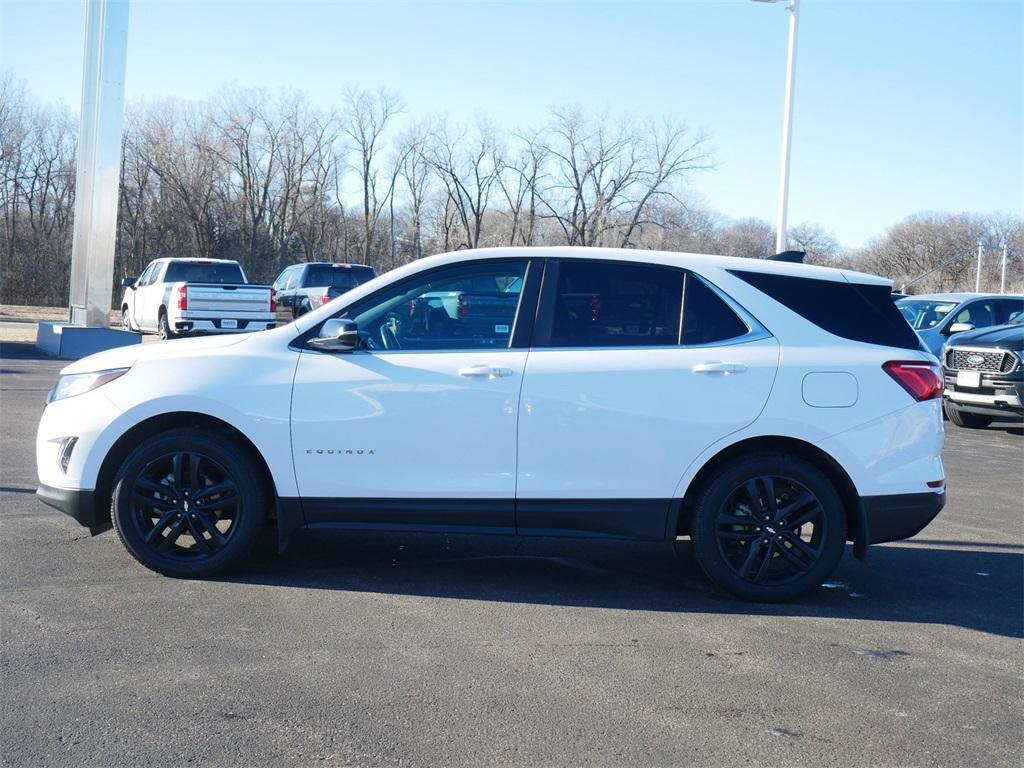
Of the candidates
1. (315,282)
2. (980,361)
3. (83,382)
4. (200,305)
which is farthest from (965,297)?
(83,382)

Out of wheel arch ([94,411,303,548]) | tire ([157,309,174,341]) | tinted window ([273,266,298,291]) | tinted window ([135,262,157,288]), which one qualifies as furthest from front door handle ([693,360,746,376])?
tinted window ([273,266,298,291])

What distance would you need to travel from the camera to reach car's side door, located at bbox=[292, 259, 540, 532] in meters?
5.41

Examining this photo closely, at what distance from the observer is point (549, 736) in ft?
12.3

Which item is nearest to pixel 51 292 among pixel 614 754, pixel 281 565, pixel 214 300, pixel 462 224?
pixel 462 224

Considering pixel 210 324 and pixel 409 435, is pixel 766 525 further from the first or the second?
pixel 210 324

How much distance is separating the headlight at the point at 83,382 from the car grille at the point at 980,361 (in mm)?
11825

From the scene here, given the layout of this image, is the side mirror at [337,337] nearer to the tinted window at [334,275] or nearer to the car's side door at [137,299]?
the tinted window at [334,275]

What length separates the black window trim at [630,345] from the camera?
553 cm

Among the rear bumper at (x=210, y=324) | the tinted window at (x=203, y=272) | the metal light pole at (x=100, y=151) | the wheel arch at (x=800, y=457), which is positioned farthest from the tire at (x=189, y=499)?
the tinted window at (x=203, y=272)

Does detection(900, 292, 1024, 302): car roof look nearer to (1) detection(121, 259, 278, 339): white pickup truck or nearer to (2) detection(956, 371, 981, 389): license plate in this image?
(2) detection(956, 371, 981, 389): license plate

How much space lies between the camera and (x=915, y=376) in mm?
5512

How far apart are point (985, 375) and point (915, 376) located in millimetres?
9427

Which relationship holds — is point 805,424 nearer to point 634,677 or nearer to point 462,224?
point 634,677

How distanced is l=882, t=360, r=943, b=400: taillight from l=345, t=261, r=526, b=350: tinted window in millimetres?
2013
